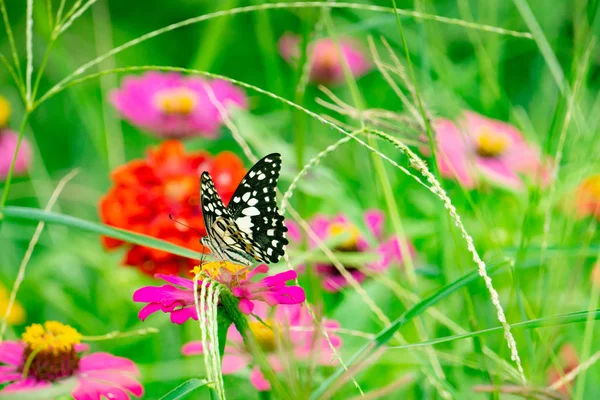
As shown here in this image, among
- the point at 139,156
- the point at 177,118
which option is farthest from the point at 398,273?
the point at 139,156

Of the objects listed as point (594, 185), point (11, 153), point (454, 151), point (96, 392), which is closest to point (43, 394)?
point (96, 392)

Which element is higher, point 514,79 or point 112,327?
point 514,79

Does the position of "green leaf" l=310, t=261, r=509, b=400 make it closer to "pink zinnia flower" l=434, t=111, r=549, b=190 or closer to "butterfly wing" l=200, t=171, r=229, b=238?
"butterfly wing" l=200, t=171, r=229, b=238

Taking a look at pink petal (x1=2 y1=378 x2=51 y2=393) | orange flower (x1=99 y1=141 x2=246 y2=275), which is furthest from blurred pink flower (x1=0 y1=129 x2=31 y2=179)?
pink petal (x1=2 y1=378 x2=51 y2=393)

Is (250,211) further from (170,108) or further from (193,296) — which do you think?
(170,108)

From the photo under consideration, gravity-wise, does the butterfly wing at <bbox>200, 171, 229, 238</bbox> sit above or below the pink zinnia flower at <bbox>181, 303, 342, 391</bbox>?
above

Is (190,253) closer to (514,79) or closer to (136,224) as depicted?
(136,224)

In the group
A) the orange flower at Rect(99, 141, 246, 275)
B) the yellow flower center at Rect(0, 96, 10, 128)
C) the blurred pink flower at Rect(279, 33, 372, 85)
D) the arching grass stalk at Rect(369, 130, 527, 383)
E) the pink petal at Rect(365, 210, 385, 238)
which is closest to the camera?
the arching grass stalk at Rect(369, 130, 527, 383)
